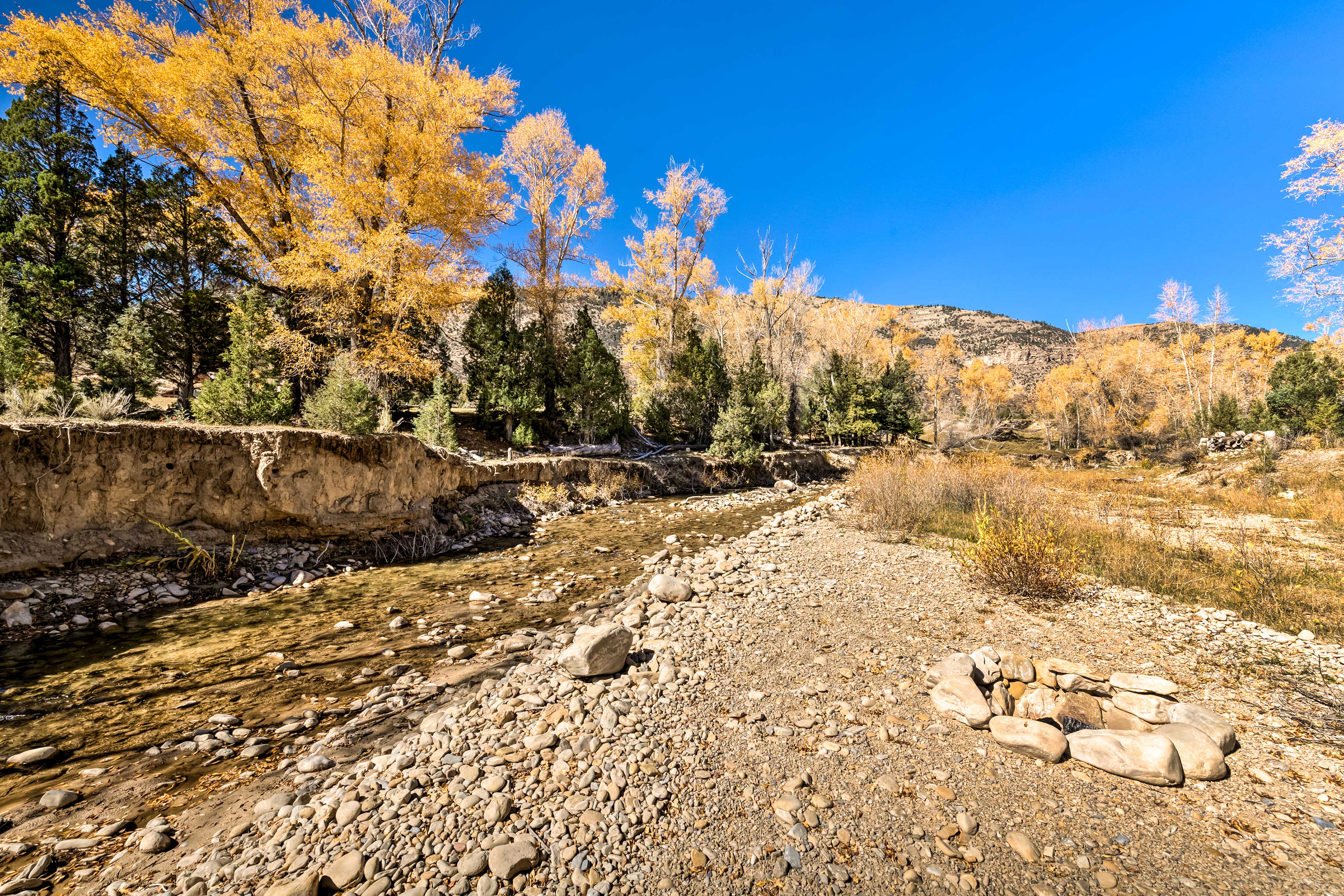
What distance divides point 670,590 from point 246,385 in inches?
421

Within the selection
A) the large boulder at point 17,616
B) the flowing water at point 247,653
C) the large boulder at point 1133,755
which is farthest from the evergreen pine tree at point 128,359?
the large boulder at point 1133,755

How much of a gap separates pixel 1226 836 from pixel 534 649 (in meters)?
A: 5.35

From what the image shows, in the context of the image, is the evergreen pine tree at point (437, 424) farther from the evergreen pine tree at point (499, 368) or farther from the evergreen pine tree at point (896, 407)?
the evergreen pine tree at point (896, 407)

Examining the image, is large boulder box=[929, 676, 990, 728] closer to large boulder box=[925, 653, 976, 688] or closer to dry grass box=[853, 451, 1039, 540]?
large boulder box=[925, 653, 976, 688]

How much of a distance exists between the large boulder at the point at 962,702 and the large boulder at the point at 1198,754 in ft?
3.21

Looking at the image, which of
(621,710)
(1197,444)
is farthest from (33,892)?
(1197,444)

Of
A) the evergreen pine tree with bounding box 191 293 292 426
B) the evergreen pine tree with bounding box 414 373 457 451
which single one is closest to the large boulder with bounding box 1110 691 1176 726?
the evergreen pine tree with bounding box 414 373 457 451

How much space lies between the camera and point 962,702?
343 centimetres

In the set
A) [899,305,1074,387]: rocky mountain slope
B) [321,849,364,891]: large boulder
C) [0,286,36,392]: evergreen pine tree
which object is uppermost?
[899,305,1074,387]: rocky mountain slope

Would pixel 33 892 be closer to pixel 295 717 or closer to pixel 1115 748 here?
pixel 295 717

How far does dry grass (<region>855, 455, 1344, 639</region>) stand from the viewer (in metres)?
5.66

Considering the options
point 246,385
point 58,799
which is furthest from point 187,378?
point 58,799

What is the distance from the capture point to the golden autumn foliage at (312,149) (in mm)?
12000

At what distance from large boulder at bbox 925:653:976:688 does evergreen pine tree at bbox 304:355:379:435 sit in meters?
11.1
